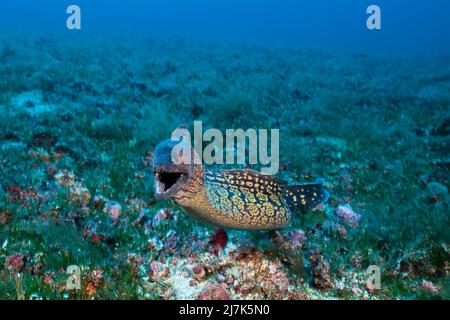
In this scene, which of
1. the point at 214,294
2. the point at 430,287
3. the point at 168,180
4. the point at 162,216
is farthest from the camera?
the point at 162,216

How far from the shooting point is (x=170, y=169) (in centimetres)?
312

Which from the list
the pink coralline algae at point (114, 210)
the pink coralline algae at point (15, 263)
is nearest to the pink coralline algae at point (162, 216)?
the pink coralline algae at point (114, 210)

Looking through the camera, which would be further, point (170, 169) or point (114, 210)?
point (114, 210)

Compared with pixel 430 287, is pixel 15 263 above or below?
above

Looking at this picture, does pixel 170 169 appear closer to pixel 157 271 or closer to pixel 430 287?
pixel 157 271

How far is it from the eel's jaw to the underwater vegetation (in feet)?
3.81

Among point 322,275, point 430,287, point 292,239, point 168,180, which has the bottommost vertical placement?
point 430,287

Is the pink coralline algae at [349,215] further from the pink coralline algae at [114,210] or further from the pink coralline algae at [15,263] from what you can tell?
the pink coralline algae at [15,263]

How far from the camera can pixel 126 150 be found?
7.81 metres

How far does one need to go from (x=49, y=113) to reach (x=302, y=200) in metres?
7.11

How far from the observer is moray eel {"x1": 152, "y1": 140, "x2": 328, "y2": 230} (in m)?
3.21

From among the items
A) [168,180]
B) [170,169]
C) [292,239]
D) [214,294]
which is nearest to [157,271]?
[214,294]

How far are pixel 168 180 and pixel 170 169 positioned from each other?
10.3 inches
